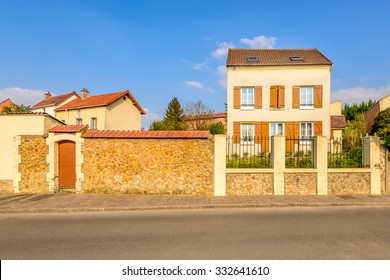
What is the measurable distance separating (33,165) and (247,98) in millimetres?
17725

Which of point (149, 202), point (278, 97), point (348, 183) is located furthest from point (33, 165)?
point (278, 97)

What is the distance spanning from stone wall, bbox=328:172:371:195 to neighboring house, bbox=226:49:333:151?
487 inches

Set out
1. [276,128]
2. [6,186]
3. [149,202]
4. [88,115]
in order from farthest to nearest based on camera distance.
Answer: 1. [88,115]
2. [276,128]
3. [6,186]
4. [149,202]

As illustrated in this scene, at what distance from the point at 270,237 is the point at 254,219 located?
1.48 meters

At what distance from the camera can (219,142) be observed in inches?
378

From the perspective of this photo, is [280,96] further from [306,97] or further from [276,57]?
[276,57]

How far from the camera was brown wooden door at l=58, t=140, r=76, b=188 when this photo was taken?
10.1 meters

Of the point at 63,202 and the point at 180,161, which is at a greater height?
the point at 180,161

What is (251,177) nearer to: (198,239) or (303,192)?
(303,192)

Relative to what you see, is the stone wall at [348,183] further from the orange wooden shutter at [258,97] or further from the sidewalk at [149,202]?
the orange wooden shutter at [258,97]

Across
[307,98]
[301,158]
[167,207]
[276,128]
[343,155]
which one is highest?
[307,98]

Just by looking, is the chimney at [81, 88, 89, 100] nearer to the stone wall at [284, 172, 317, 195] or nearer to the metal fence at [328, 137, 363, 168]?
→ the stone wall at [284, 172, 317, 195]

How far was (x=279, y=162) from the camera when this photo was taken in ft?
31.7
